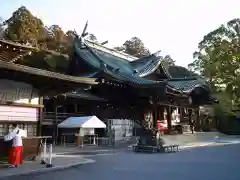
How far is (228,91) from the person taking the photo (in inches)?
1783

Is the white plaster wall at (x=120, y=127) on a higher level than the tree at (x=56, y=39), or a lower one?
lower

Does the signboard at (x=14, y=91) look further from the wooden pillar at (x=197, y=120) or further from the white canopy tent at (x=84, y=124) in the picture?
the wooden pillar at (x=197, y=120)

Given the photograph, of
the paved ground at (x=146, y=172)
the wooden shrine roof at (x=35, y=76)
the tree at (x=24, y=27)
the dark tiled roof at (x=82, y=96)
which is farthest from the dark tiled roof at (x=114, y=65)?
the paved ground at (x=146, y=172)

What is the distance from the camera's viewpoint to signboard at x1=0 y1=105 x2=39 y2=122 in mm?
11802

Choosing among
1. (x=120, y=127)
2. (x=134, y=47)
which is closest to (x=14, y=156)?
(x=120, y=127)

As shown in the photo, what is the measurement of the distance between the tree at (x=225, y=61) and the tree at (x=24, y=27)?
81.5ft

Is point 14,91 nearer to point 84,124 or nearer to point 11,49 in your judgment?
point 11,49

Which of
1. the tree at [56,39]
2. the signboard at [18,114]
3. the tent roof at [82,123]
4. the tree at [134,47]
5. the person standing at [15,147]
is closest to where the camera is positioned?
the person standing at [15,147]

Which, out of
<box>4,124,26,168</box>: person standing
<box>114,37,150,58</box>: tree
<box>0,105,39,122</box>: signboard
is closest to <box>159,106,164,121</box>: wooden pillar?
<box>0,105,39,122</box>: signboard

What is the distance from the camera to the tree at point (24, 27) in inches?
1427

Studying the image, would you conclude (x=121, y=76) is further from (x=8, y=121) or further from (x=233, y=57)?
(x=233, y=57)

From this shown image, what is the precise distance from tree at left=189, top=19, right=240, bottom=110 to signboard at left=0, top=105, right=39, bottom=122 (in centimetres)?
3394

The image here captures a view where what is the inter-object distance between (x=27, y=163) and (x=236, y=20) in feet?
142

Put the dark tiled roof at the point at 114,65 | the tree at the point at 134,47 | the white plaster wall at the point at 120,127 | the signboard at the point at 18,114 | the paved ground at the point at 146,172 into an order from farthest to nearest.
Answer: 1. the tree at the point at 134,47
2. the dark tiled roof at the point at 114,65
3. the white plaster wall at the point at 120,127
4. the signboard at the point at 18,114
5. the paved ground at the point at 146,172
